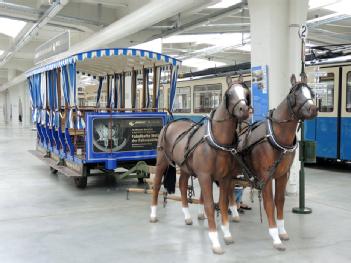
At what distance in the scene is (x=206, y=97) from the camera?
1333 centimetres

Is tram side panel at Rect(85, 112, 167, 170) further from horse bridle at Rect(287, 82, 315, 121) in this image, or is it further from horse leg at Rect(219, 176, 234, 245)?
horse bridle at Rect(287, 82, 315, 121)

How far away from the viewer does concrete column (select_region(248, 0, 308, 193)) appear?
6941 mm

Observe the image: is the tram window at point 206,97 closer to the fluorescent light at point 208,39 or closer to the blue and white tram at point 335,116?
the blue and white tram at point 335,116

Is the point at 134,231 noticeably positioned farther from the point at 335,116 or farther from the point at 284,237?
the point at 335,116

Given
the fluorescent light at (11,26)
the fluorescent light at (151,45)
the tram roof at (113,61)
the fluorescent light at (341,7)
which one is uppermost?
the fluorescent light at (11,26)

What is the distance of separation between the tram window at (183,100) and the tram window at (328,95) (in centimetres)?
522

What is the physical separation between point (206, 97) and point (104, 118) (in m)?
6.42

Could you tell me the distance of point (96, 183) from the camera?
866 centimetres

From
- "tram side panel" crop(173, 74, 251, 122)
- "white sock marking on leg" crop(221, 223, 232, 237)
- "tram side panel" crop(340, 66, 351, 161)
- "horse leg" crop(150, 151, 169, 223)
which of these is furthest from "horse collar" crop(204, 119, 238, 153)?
"tram side panel" crop(173, 74, 251, 122)

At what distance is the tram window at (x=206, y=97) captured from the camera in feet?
41.9

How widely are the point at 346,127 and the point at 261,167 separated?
5814 millimetres

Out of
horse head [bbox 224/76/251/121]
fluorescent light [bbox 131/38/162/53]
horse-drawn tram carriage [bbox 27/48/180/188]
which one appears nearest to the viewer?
horse head [bbox 224/76/251/121]

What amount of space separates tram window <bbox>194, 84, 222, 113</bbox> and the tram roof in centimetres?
387

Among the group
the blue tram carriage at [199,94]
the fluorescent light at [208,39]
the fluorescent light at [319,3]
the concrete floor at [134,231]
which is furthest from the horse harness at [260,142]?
the fluorescent light at [208,39]
